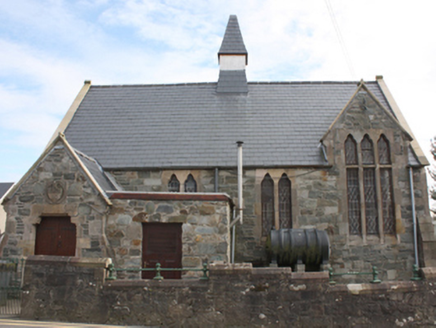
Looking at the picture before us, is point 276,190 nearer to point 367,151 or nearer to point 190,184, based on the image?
point 190,184

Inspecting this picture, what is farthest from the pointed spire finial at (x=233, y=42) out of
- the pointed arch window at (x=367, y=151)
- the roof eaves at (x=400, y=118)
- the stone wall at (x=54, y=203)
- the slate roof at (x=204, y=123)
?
the stone wall at (x=54, y=203)

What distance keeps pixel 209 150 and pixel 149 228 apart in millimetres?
4393

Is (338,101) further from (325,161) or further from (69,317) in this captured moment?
(69,317)

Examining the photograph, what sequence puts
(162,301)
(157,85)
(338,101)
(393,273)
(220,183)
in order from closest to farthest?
1. (162,301)
2. (393,273)
3. (220,183)
4. (338,101)
5. (157,85)

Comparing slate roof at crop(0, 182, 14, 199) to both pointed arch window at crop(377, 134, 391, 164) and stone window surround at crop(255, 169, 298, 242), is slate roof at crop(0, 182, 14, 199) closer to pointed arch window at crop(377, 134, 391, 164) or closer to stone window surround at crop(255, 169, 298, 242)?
stone window surround at crop(255, 169, 298, 242)

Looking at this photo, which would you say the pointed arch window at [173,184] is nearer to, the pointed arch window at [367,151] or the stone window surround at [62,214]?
the stone window surround at [62,214]

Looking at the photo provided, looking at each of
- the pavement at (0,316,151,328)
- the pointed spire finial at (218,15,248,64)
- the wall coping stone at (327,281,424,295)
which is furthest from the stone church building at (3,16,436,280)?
the wall coping stone at (327,281,424,295)

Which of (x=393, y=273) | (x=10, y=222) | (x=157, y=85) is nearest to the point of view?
(x=10, y=222)

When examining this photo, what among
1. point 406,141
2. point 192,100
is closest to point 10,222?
point 192,100

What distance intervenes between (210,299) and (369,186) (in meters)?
8.58

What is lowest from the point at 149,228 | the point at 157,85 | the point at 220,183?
the point at 149,228

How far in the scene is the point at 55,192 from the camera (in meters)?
12.2

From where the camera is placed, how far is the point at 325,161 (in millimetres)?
15023

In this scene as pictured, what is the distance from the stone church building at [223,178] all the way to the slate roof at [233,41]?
1.62 m
